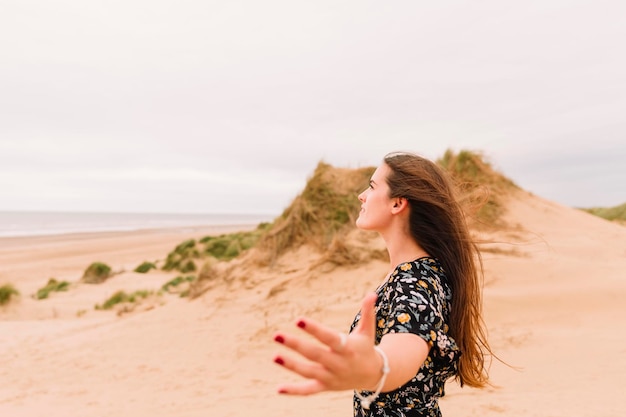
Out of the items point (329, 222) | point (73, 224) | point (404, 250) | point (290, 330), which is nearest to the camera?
point (404, 250)

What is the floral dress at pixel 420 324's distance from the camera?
1565mm

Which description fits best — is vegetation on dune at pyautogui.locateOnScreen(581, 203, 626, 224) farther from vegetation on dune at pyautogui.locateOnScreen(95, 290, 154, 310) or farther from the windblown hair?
the windblown hair

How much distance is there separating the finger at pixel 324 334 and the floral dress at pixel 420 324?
472mm

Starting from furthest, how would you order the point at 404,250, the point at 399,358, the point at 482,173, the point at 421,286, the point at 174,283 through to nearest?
the point at 174,283, the point at 482,173, the point at 404,250, the point at 421,286, the point at 399,358

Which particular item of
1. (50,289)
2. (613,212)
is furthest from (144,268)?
(613,212)

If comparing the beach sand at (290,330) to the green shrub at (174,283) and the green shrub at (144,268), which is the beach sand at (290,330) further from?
the green shrub at (144,268)

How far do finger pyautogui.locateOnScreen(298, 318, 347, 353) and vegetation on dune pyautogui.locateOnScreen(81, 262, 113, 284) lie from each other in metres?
16.3

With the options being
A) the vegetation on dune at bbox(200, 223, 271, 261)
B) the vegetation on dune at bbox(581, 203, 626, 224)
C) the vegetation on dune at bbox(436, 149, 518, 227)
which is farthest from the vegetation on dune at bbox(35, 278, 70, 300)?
the vegetation on dune at bbox(581, 203, 626, 224)

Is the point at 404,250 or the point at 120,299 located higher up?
the point at 404,250

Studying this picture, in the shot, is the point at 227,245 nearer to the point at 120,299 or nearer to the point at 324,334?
the point at 120,299

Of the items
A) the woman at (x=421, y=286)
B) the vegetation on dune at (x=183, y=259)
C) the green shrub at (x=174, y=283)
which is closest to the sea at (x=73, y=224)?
the vegetation on dune at (x=183, y=259)

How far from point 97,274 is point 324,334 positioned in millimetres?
16929

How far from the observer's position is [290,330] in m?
7.95

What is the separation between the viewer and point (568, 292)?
7.84 m
